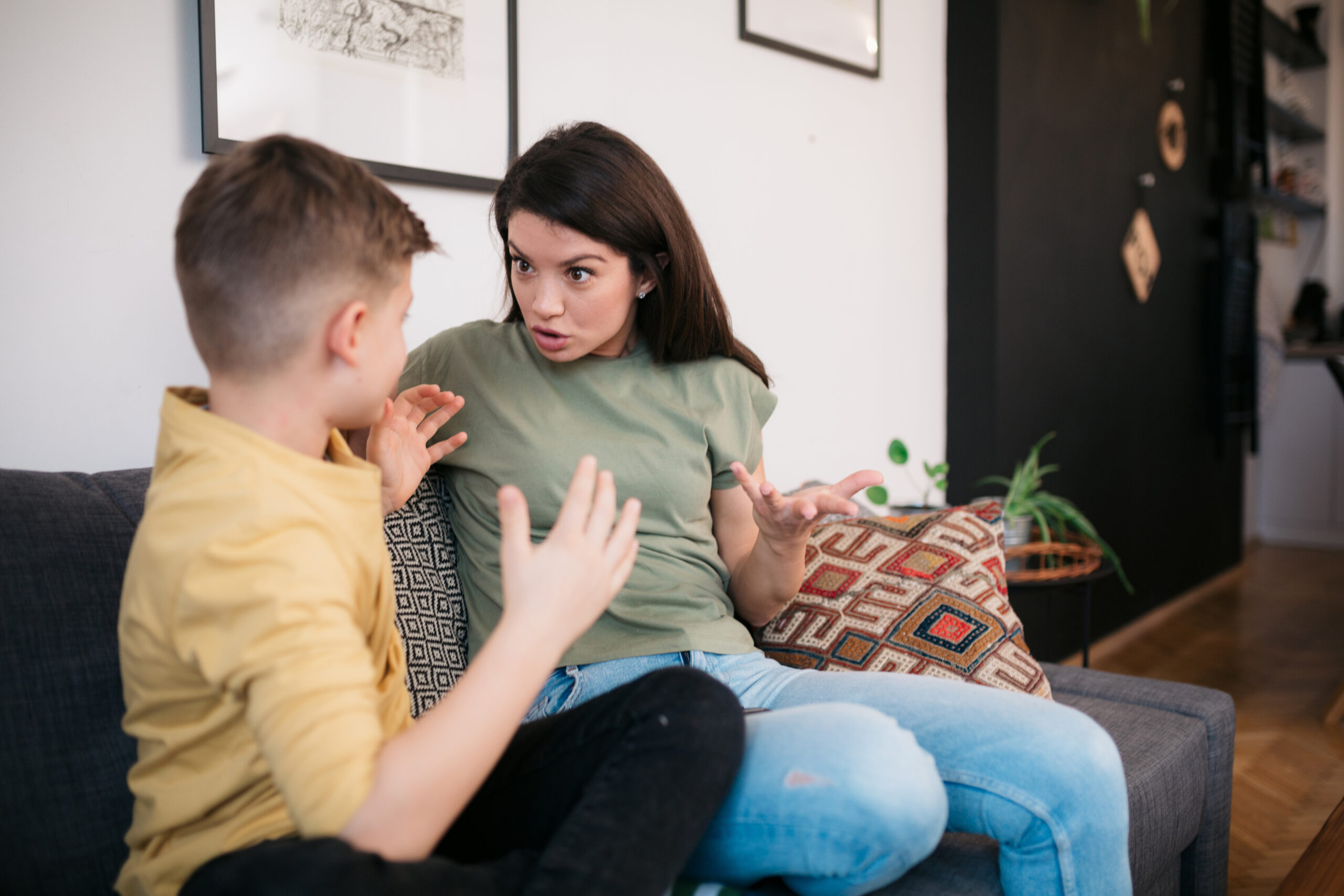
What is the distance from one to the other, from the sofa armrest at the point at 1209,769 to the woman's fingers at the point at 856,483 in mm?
744

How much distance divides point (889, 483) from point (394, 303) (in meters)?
1.85

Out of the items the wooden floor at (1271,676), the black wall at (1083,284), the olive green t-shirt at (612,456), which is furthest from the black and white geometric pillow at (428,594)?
the black wall at (1083,284)

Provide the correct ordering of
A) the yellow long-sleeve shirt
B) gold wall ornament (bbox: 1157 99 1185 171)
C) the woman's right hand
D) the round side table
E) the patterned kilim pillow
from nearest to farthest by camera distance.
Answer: the yellow long-sleeve shirt
the woman's right hand
the patterned kilim pillow
the round side table
gold wall ornament (bbox: 1157 99 1185 171)

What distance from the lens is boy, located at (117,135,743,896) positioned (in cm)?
64

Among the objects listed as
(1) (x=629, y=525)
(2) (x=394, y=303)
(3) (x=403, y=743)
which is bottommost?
(3) (x=403, y=743)

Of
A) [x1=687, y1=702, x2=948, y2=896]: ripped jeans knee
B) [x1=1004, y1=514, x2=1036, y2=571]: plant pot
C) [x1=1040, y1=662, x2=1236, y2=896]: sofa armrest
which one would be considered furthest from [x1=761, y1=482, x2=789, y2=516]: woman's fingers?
[x1=1004, y1=514, x2=1036, y2=571]: plant pot

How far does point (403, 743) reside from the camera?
66 cm

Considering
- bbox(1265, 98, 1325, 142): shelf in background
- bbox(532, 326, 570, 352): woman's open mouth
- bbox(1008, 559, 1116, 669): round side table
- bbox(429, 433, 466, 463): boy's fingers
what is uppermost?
bbox(1265, 98, 1325, 142): shelf in background

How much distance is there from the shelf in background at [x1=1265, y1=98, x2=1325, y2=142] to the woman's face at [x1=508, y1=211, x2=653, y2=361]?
4036mm

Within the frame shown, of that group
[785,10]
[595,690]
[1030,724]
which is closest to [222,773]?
[595,690]

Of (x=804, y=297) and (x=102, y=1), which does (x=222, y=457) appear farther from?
(x=804, y=297)

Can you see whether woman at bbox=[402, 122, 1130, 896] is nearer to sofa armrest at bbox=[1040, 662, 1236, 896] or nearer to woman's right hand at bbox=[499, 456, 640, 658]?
woman's right hand at bbox=[499, 456, 640, 658]

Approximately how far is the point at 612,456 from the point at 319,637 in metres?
0.60

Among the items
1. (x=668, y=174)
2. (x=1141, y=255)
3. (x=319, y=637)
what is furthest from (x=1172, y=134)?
(x=319, y=637)
